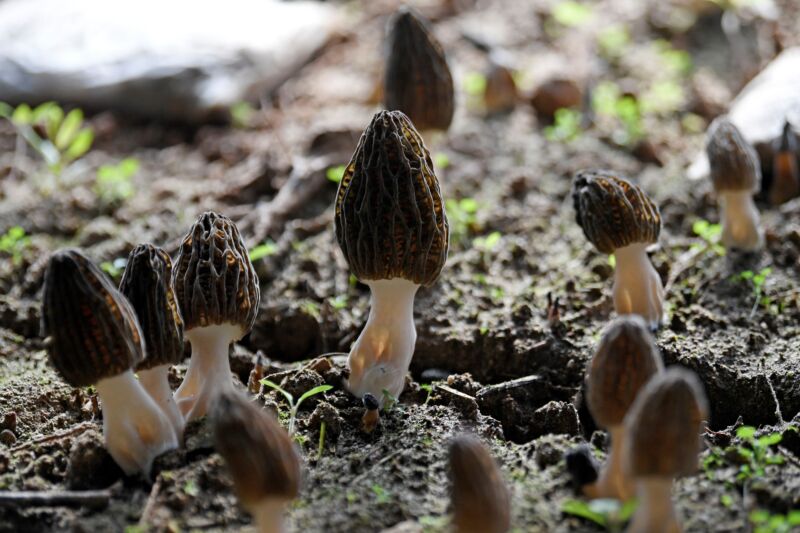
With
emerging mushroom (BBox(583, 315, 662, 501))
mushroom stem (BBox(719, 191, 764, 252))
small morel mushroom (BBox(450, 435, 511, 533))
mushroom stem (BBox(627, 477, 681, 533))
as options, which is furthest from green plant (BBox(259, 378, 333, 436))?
mushroom stem (BBox(719, 191, 764, 252))

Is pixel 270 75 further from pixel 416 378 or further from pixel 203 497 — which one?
pixel 203 497

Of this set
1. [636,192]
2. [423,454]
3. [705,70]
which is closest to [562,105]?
[705,70]

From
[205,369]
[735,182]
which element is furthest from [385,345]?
[735,182]

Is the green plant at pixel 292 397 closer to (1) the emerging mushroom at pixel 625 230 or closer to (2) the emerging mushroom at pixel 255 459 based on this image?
(2) the emerging mushroom at pixel 255 459

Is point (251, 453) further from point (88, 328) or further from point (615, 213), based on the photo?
point (615, 213)

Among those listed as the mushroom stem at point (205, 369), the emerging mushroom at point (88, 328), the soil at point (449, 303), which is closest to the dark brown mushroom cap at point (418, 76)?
the soil at point (449, 303)
